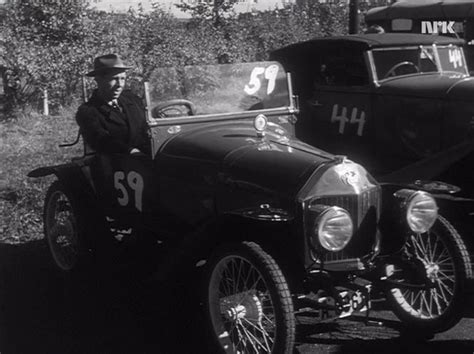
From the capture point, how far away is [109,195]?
511 cm

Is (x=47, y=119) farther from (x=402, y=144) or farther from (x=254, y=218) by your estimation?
(x=254, y=218)

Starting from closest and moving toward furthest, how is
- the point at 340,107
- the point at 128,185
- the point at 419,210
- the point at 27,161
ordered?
the point at 419,210
the point at 128,185
the point at 340,107
the point at 27,161

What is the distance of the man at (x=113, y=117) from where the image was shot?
4.88m

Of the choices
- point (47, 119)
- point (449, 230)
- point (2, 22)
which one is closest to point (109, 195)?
point (449, 230)

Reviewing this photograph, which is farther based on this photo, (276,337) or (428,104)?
(428,104)

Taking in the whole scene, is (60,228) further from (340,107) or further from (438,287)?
(340,107)

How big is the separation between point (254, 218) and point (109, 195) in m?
1.82

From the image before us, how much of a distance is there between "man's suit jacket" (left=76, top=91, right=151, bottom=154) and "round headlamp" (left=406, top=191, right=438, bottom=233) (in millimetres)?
1793

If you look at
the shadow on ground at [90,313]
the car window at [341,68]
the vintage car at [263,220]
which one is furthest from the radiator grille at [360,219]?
the car window at [341,68]

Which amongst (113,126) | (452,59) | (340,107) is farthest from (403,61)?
(113,126)

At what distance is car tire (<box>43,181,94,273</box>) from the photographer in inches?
201

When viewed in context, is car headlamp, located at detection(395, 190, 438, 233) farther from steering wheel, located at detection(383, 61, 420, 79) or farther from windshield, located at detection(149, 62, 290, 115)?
steering wheel, located at detection(383, 61, 420, 79)

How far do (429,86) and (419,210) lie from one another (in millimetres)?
2828

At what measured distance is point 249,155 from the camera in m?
4.11
